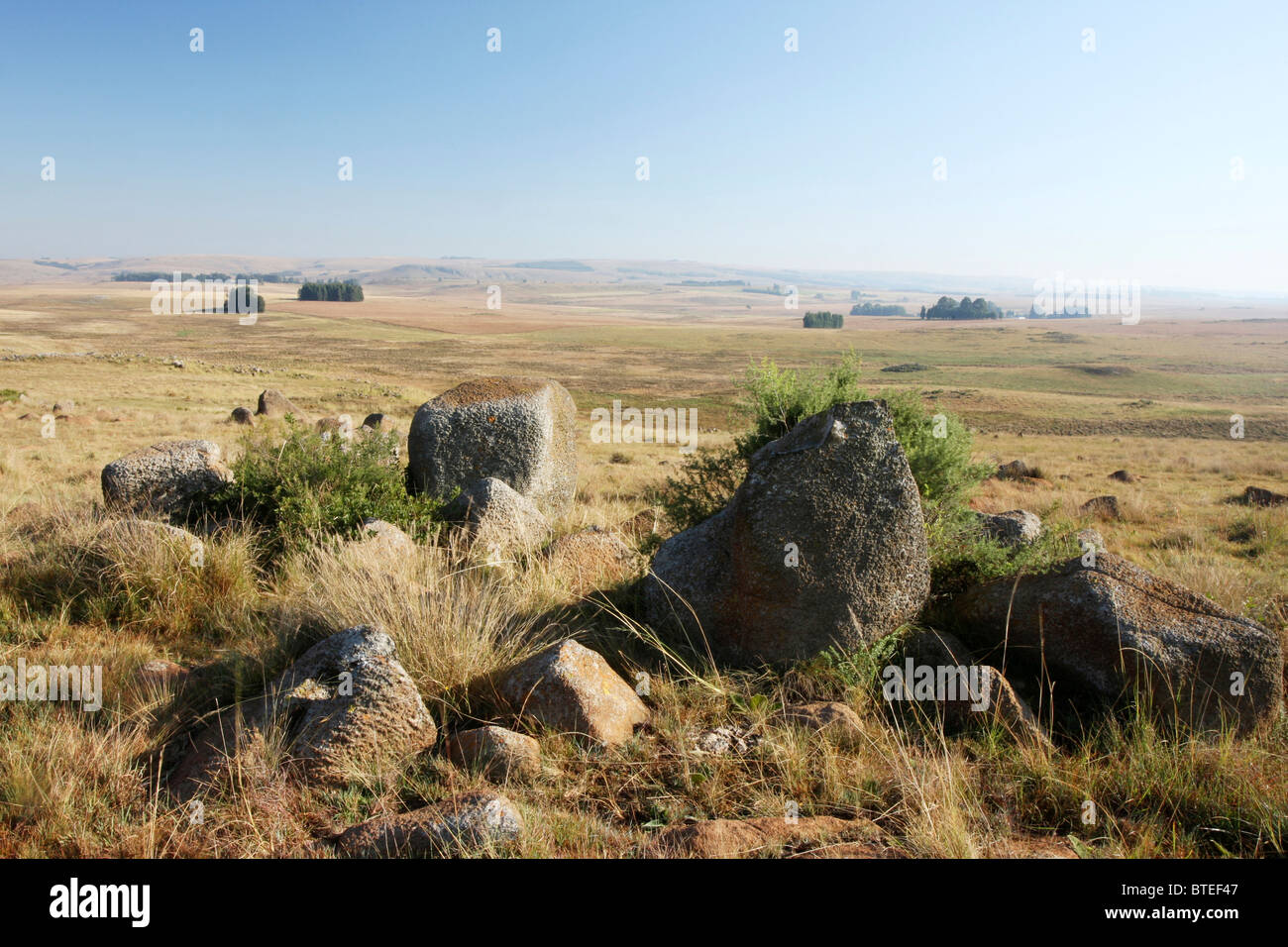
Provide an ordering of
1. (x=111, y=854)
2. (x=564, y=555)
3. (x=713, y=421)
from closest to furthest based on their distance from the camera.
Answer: (x=111, y=854)
(x=564, y=555)
(x=713, y=421)

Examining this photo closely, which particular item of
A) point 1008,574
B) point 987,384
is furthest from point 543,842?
point 987,384

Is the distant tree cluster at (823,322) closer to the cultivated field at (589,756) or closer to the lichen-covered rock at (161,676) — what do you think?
the cultivated field at (589,756)

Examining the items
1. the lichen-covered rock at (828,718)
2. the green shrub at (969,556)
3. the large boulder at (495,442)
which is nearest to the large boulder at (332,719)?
the lichen-covered rock at (828,718)

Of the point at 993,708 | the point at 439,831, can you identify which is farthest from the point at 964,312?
the point at 439,831

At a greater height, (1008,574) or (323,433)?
(323,433)

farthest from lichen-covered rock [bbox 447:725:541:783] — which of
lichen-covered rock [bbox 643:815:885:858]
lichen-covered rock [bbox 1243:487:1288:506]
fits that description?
lichen-covered rock [bbox 1243:487:1288:506]

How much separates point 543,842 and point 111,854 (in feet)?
5.54

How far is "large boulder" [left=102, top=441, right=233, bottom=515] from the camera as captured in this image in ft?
22.2

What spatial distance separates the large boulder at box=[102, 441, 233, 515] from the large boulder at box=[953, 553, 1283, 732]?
671 cm

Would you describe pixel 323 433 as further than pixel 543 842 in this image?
Yes

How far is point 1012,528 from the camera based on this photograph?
6730 millimetres

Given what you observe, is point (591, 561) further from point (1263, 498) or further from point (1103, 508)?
point (1263, 498)

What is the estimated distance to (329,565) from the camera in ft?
17.0

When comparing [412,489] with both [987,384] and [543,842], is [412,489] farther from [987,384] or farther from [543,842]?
[987,384]
